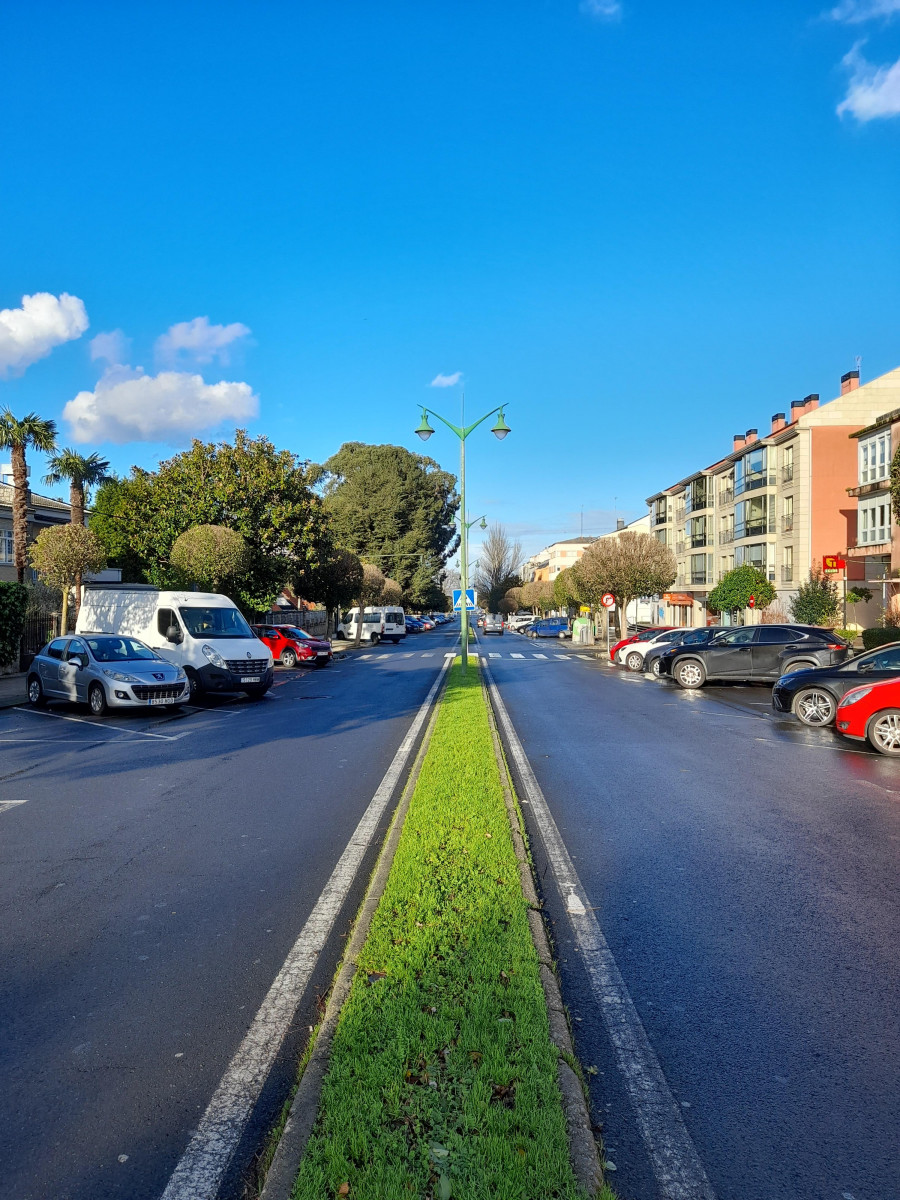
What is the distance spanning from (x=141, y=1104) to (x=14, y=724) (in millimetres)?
12742

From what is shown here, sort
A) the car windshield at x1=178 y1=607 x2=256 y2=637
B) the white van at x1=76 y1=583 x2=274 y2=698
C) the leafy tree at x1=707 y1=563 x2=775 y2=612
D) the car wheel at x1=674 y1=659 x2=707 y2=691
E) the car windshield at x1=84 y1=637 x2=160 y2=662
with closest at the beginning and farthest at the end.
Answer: the car windshield at x1=84 y1=637 x2=160 y2=662, the white van at x1=76 y1=583 x2=274 y2=698, the car windshield at x1=178 y1=607 x2=256 y2=637, the car wheel at x1=674 y1=659 x2=707 y2=691, the leafy tree at x1=707 y1=563 x2=775 y2=612

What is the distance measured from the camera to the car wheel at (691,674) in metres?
21.4

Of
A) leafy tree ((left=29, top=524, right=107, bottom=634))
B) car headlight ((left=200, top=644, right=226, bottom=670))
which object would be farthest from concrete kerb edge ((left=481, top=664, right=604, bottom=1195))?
leafy tree ((left=29, top=524, right=107, bottom=634))

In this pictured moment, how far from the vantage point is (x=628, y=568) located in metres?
45.2

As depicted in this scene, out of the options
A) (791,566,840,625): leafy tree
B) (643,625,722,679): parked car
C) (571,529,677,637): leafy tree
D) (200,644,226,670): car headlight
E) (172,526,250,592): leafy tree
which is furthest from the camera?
(571,529,677,637): leafy tree

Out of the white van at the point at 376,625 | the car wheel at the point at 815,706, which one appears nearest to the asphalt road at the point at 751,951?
the car wheel at the point at 815,706

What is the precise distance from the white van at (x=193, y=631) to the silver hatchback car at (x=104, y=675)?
1.37 m

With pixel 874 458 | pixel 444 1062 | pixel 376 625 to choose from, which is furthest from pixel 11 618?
pixel 874 458

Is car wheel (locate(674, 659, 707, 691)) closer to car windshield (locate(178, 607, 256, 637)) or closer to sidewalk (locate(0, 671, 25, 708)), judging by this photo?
car windshield (locate(178, 607, 256, 637))

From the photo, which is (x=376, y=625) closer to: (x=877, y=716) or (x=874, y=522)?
(x=874, y=522)

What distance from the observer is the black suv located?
67.6 ft

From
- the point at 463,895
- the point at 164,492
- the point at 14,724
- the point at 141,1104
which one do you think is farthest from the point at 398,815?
the point at 164,492

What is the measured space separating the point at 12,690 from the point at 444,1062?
61.8 ft

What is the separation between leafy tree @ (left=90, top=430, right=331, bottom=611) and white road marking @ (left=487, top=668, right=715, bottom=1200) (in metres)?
25.9
